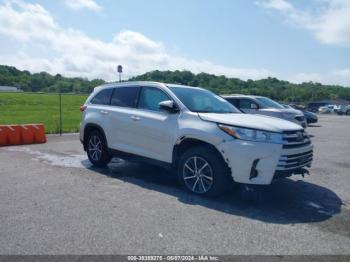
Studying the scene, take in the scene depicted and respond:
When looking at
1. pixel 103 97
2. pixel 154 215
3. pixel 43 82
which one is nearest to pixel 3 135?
pixel 103 97

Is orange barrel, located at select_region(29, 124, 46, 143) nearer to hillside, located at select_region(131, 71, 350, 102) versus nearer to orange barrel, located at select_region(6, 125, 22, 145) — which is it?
orange barrel, located at select_region(6, 125, 22, 145)

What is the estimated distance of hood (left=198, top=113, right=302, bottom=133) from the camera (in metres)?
5.29

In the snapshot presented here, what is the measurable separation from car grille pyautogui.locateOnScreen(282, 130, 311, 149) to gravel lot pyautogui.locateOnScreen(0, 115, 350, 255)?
903mm

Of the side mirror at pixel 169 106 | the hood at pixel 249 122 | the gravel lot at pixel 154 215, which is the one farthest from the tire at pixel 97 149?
the hood at pixel 249 122

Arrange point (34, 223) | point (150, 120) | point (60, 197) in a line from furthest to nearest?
1. point (150, 120)
2. point (60, 197)
3. point (34, 223)

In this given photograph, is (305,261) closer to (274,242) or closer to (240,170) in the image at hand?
(274,242)

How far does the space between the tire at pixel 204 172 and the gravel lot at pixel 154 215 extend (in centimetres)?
18

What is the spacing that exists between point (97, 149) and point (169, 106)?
2.50 metres

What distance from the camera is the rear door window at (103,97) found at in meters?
7.81

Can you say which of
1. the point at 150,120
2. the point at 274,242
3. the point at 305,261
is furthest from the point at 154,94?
the point at 305,261

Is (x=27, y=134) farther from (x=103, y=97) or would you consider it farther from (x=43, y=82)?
(x=43, y=82)

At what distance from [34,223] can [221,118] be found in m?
3.03

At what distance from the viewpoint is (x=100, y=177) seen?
705 centimetres

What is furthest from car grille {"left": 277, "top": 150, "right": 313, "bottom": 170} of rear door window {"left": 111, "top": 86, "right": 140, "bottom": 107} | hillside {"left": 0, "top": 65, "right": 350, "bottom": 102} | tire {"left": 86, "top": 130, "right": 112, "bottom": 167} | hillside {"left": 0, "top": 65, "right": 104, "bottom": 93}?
hillside {"left": 0, "top": 65, "right": 104, "bottom": 93}
